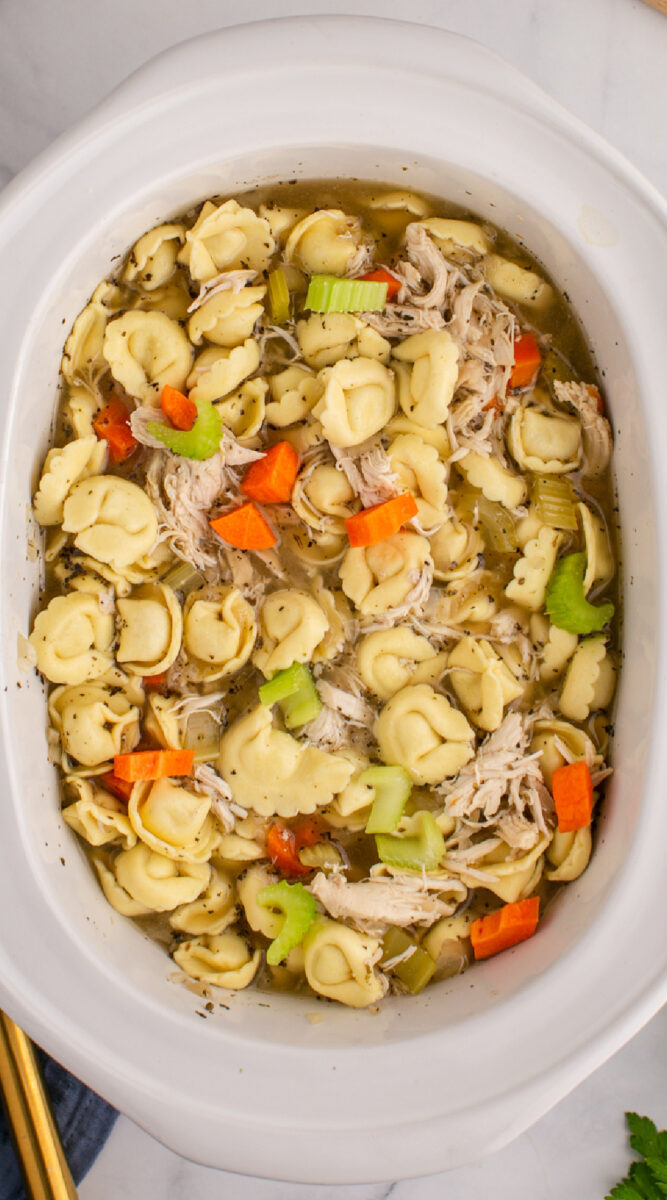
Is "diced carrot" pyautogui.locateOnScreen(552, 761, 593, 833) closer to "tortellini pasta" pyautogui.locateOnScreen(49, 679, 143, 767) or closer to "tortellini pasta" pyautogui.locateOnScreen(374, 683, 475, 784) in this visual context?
"tortellini pasta" pyautogui.locateOnScreen(374, 683, 475, 784)

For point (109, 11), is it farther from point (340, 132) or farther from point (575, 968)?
point (575, 968)

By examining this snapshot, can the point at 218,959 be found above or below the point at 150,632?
below

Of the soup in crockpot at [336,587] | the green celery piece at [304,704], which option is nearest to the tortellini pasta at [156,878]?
the soup in crockpot at [336,587]

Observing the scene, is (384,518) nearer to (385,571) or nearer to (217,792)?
(385,571)

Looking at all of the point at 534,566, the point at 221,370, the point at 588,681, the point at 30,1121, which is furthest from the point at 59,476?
the point at 30,1121

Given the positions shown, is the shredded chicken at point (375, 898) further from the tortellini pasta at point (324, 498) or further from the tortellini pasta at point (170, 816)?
the tortellini pasta at point (324, 498)

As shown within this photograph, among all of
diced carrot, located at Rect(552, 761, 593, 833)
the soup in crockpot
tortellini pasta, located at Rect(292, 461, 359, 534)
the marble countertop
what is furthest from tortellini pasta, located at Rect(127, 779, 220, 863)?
the marble countertop

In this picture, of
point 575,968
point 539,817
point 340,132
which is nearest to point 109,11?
point 340,132
